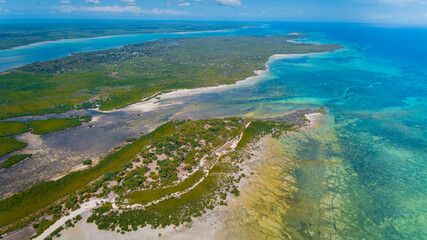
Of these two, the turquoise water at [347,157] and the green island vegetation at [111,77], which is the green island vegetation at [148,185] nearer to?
→ the turquoise water at [347,157]

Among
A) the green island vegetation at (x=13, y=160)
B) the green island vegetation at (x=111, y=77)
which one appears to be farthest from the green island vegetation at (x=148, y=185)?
the green island vegetation at (x=111, y=77)

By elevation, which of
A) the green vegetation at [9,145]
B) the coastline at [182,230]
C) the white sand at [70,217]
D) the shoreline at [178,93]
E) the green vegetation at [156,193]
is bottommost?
the coastline at [182,230]

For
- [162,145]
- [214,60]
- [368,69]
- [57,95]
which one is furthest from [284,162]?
[368,69]

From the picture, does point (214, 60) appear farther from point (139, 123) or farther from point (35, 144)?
point (35, 144)

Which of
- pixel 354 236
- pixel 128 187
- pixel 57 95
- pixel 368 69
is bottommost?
pixel 354 236

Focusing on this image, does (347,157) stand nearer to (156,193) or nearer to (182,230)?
(182,230)

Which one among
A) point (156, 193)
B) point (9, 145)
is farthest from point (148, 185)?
point (9, 145)
